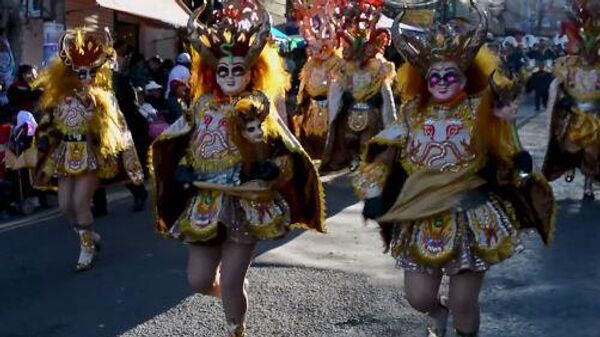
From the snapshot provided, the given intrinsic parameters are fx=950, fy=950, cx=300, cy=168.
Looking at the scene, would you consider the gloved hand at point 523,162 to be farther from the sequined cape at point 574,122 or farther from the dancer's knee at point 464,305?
the sequined cape at point 574,122

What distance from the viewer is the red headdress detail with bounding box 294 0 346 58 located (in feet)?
39.8

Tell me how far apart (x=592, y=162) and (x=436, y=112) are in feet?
19.6

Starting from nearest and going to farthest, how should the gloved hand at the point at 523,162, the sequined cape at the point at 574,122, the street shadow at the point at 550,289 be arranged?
the gloved hand at the point at 523,162, the street shadow at the point at 550,289, the sequined cape at the point at 574,122

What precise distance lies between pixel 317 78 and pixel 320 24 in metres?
0.78

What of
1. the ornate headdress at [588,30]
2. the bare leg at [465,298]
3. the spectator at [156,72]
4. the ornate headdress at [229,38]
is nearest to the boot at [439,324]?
the bare leg at [465,298]

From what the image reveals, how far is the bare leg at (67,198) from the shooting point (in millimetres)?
7547

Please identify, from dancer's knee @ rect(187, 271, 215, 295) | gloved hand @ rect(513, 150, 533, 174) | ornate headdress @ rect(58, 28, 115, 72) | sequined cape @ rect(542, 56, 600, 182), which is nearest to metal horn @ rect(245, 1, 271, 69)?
dancer's knee @ rect(187, 271, 215, 295)

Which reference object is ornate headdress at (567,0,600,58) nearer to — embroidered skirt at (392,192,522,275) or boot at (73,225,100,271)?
boot at (73,225,100,271)

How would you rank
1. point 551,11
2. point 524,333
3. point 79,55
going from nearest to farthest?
point 524,333 < point 79,55 < point 551,11

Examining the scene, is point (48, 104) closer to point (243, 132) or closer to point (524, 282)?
→ point (243, 132)

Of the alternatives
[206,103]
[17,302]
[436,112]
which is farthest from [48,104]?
[436,112]

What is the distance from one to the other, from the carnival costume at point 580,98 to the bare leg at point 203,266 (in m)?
6.19

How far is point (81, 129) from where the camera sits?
7559mm

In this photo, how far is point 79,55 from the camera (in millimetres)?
7410
